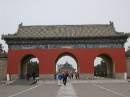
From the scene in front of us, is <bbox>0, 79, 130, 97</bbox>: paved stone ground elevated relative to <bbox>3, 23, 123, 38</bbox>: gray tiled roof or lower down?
lower down

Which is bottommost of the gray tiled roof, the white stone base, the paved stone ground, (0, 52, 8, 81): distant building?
the paved stone ground

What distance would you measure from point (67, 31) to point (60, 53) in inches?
155

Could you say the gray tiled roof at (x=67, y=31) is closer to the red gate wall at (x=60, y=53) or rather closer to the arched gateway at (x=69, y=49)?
the arched gateway at (x=69, y=49)

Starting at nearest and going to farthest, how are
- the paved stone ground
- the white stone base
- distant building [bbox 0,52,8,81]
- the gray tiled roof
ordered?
1. the paved stone ground
2. the white stone base
3. the gray tiled roof
4. distant building [bbox 0,52,8,81]

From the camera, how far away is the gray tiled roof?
52.4 metres

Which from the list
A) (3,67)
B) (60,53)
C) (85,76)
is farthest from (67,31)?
(3,67)

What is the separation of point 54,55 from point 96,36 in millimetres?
6956

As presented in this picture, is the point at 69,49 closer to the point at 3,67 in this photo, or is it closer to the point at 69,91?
the point at 3,67

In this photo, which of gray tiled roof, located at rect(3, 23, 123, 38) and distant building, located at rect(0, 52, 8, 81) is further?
distant building, located at rect(0, 52, 8, 81)

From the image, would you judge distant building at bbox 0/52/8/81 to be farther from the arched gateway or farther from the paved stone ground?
the paved stone ground

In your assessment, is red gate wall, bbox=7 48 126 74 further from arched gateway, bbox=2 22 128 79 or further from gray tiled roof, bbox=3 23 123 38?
gray tiled roof, bbox=3 23 123 38

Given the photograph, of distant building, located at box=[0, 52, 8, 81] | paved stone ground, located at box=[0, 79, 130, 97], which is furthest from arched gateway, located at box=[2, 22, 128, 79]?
paved stone ground, located at box=[0, 79, 130, 97]

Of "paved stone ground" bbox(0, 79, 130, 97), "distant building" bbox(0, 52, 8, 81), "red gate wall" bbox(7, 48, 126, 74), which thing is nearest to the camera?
"paved stone ground" bbox(0, 79, 130, 97)

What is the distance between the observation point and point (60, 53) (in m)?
52.1
